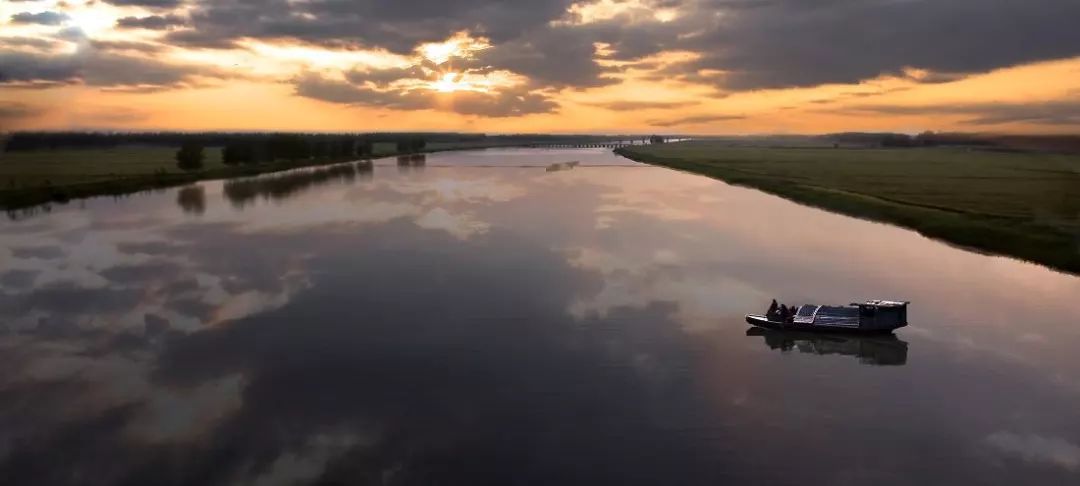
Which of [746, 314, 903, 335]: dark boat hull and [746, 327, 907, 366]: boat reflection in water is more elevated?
[746, 314, 903, 335]: dark boat hull

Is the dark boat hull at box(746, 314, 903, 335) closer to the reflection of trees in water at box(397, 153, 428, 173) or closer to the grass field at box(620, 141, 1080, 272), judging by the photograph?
the grass field at box(620, 141, 1080, 272)

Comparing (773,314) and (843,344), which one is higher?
(773,314)

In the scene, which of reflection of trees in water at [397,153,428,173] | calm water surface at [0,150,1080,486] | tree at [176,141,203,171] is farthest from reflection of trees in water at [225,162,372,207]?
calm water surface at [0,150,1080,486]

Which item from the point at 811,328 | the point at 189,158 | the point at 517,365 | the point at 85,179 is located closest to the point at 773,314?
the point at 811,328

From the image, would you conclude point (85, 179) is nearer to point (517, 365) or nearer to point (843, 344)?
point (517, 365)

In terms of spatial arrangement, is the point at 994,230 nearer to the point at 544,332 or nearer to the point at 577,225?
the point at 577,225

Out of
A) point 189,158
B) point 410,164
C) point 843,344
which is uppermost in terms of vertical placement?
point 189,158

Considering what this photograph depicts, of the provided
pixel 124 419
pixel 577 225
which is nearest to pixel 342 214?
pixel 577 225
